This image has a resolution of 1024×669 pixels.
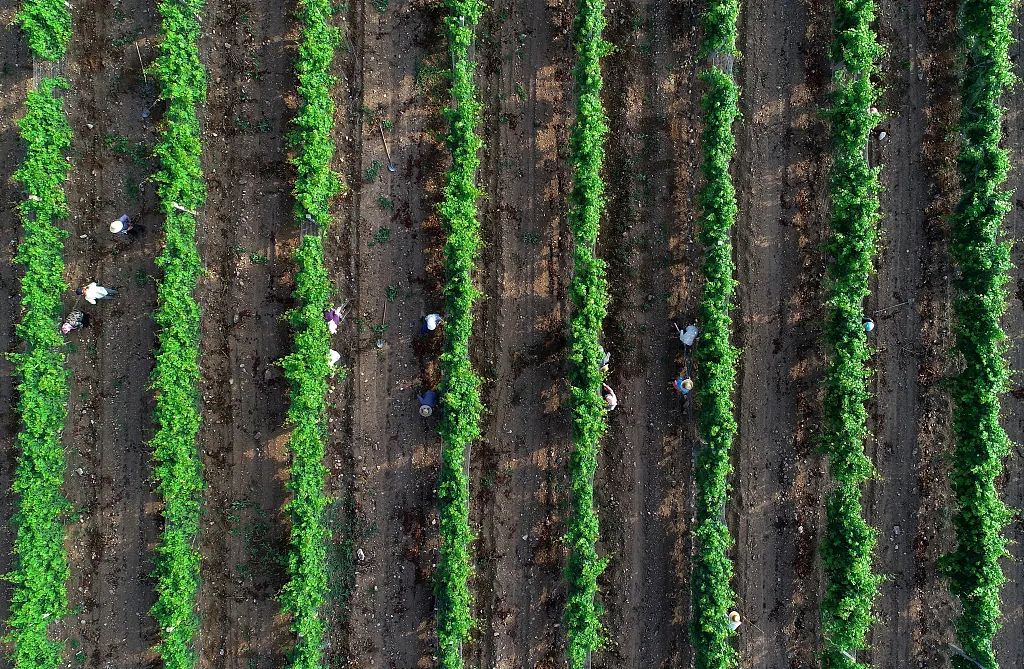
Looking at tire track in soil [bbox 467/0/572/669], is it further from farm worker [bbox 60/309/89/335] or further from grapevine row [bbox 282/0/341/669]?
farm worker [bbox 60/309/89/335]

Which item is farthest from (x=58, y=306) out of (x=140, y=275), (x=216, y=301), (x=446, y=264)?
(x=446, y=264)

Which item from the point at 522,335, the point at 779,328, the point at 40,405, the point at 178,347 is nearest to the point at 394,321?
the point at 522,335

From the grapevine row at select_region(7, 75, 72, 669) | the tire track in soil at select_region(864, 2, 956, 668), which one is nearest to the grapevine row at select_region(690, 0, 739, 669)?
the tire track in soil at select_region(864, 2, 956, 668)

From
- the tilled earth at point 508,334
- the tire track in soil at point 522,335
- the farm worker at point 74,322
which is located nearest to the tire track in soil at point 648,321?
the tilled earth at point 508,334

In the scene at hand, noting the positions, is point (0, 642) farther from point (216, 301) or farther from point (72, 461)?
point (216, 301)

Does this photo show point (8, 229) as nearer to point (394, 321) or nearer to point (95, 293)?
point (95, 293)
